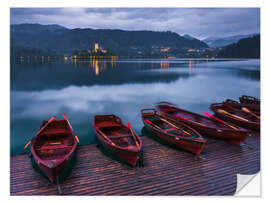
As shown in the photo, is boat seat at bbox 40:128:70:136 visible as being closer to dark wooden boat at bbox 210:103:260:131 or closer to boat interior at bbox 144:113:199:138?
boat interior at bbox 144:113:199:138

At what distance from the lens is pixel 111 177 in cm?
487

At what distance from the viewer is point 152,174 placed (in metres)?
5.02

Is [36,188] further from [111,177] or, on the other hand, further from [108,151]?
[108,151]

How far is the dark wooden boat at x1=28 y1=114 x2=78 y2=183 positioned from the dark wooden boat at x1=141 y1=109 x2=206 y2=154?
3060 mm

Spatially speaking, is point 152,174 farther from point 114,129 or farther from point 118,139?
point 114,129

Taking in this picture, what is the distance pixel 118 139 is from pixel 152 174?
6.30 feet

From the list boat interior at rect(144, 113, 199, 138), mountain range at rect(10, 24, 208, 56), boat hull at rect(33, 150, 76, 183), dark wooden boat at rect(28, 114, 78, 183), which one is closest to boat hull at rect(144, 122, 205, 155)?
boat interior at rect(144, 113, 199, 138)

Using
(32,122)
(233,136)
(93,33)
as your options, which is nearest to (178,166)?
(233,136)

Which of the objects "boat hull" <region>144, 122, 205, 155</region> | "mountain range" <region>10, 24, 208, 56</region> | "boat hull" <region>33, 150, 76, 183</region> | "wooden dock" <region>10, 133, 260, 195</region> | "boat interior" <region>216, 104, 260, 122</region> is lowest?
"wooden dock" <region>10, 133, 260, 195</region>

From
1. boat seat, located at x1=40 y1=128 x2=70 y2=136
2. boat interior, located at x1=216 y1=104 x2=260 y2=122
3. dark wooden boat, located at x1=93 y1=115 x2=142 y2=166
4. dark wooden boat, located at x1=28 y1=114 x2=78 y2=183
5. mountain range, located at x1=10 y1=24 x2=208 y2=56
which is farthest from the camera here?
mountain range, located at x1=10 y1=24 x2=208 y2=56

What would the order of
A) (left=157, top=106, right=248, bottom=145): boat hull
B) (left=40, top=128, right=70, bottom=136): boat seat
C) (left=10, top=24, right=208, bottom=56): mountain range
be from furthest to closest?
(left=10, top=24, right=208, bottom=56): mountain range < (left=40, top=128, right=70, bottom=136): boat seat < (left=157, top=106, right=248, bottom=145): boat hull

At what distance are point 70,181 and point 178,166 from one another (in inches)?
118

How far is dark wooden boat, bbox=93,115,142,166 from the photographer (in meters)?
5.28

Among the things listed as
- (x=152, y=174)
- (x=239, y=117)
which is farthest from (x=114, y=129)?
(x=239, y=117)
